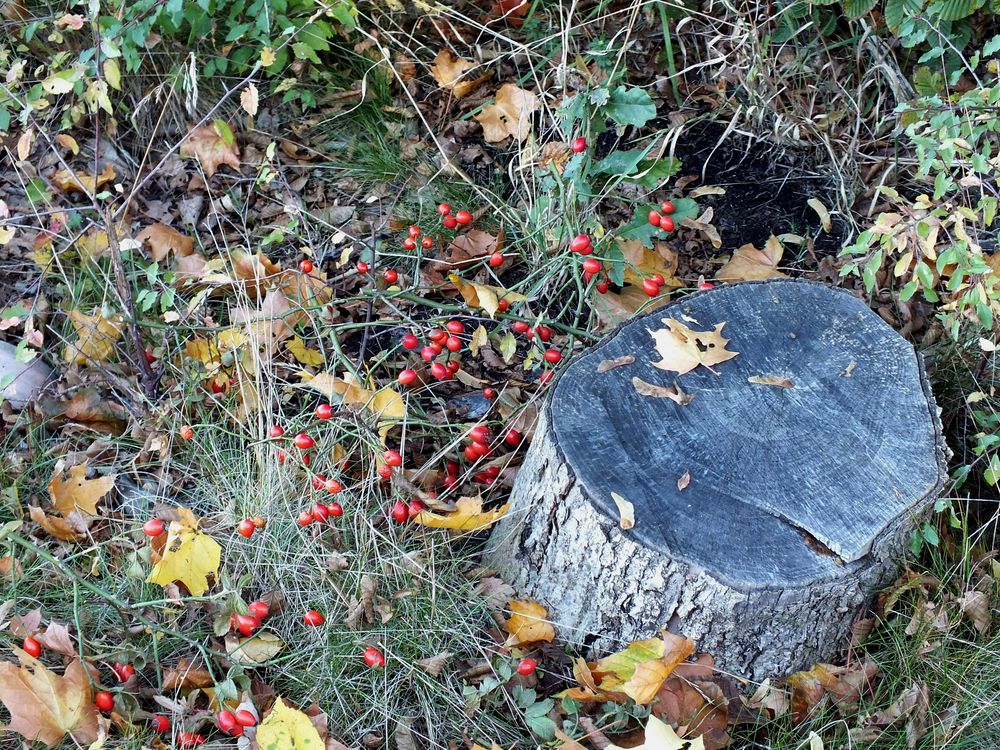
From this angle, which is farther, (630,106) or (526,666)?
(630,106)

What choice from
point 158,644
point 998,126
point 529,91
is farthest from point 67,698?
point 998,126

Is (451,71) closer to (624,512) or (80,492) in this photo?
(80,492)

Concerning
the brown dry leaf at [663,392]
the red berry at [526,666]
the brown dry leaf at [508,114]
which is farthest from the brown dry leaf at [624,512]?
the brown dry leaf at [508,114]

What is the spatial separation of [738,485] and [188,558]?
120 centimetres

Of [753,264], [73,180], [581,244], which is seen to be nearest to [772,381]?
[581,244]

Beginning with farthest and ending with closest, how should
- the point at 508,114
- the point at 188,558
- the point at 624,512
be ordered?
1. the point at 508,114
2. the point at 188,558
3. the point at 624,512

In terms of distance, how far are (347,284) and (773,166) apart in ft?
4.82

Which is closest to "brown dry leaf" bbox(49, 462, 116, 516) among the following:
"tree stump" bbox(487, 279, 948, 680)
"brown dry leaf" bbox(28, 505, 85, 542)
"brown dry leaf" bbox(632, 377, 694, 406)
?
"brown dry leaf" bbox(28, 505, 85, 542)

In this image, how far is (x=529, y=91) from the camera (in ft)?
10.3

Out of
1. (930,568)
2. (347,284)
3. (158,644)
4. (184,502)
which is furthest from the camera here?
(347,284)

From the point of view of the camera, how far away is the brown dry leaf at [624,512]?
1.83m

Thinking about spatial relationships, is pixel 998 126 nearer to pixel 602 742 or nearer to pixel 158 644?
pixel 602 742

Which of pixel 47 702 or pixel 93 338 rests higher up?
pixel 93 338

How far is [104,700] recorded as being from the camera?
191 centimetres
